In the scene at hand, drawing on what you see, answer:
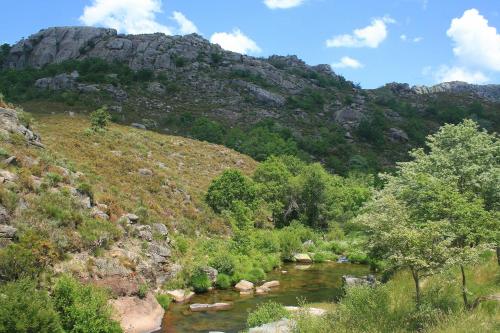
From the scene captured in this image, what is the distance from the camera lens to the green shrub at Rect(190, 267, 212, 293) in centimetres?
3303

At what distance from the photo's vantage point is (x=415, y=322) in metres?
20.1

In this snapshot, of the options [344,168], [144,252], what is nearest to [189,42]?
[344,168]

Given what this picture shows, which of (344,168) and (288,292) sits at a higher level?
(344,168)

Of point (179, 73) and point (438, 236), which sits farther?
point (179, 73)

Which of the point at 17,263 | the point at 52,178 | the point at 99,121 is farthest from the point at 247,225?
the point at 17,263

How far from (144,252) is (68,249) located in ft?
20.9

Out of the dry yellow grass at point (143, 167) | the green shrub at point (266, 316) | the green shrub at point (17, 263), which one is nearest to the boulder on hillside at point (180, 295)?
the dry yellow grass at point (143, 167)

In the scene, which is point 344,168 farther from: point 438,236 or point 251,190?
point 438,236

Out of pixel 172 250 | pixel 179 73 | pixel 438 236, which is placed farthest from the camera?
pixel 179 73

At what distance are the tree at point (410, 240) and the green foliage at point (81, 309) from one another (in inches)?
493

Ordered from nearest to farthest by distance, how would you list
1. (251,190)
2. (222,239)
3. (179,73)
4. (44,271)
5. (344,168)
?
(44,271) < (222,239) < (251,190) < (344,168) < (179,73)

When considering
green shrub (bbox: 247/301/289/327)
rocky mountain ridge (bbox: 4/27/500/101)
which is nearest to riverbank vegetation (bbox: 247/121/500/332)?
green shrub (bbox: 247/301/289/327)

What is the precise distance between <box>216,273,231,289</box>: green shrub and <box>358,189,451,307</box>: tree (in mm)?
15212

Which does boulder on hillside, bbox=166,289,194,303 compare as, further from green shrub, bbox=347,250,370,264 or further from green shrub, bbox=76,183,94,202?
green shrub, bbox=347,250,370,264
